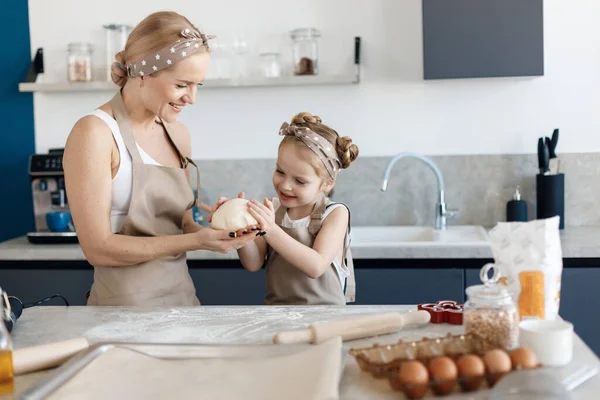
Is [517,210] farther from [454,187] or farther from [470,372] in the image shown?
[470,372]

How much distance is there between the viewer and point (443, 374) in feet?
3.71

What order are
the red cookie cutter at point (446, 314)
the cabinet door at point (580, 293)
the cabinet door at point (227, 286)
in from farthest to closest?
the cabinet door at point (227, 286), the cabinet door at point (580, 293), the red cookie cutter at point (446, 314)

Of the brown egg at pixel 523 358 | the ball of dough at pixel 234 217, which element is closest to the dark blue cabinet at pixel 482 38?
the ball of dough at pixel 234 217

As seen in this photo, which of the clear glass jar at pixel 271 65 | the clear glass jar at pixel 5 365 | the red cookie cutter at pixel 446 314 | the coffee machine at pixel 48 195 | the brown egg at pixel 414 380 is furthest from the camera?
the clear glass jar at pixel 271 65

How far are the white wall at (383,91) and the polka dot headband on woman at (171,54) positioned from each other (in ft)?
5.09

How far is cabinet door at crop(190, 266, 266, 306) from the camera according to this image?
291 cm

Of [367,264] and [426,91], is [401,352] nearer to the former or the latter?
[367,264]

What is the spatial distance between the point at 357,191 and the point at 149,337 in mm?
2033

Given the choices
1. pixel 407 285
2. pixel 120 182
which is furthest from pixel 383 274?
pixel 120 182

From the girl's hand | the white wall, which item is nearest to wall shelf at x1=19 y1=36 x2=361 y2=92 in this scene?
the white wall

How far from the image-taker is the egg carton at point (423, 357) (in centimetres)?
114

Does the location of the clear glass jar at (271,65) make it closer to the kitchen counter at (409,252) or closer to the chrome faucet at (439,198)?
the chrome faucet at (439,198)

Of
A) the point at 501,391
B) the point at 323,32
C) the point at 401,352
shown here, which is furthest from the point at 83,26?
the point at 501,391

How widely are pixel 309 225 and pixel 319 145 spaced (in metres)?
0.23
